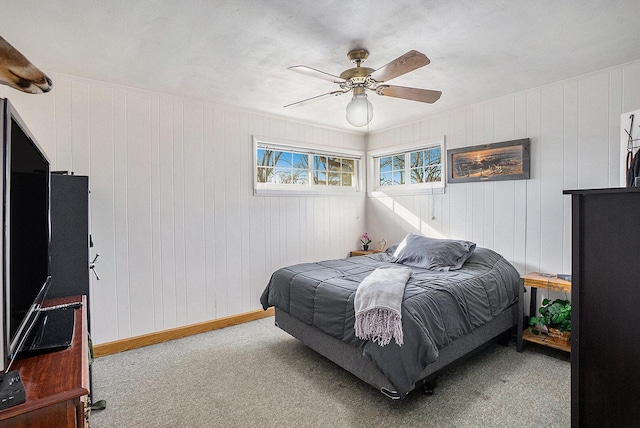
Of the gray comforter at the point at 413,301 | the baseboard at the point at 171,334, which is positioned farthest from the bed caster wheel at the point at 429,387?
the baseboard at the point at 171,334

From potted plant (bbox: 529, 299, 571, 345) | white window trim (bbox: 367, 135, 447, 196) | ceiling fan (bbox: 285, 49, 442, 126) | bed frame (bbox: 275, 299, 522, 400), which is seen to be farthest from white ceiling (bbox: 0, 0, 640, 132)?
bed frame (bbox: 275, 299, 522, 400)

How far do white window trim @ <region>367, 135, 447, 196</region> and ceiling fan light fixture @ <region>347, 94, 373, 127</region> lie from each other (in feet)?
6.48

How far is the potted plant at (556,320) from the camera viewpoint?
2818 millimetres

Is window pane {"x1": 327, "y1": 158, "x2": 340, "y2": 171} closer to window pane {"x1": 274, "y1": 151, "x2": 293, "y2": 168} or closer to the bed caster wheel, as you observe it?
window pane {"x1": 274, "y1": 151, "x2": 293, "y2": 168}

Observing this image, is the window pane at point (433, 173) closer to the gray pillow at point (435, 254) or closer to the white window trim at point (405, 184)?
the white window trim at point (405, 184)

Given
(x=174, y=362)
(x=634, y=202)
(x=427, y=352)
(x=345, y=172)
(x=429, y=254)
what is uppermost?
(x=345, y=172)

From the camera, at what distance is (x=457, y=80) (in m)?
3.02

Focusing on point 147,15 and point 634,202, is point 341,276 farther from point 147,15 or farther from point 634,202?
point 147,15

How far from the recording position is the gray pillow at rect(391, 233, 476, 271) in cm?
321

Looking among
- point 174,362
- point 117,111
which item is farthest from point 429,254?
point 117,111

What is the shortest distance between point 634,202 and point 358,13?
5.28 feet

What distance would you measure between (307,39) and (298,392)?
7.95ft

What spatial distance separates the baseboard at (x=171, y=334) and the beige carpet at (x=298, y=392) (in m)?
0.08

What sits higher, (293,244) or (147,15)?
(147,15)
